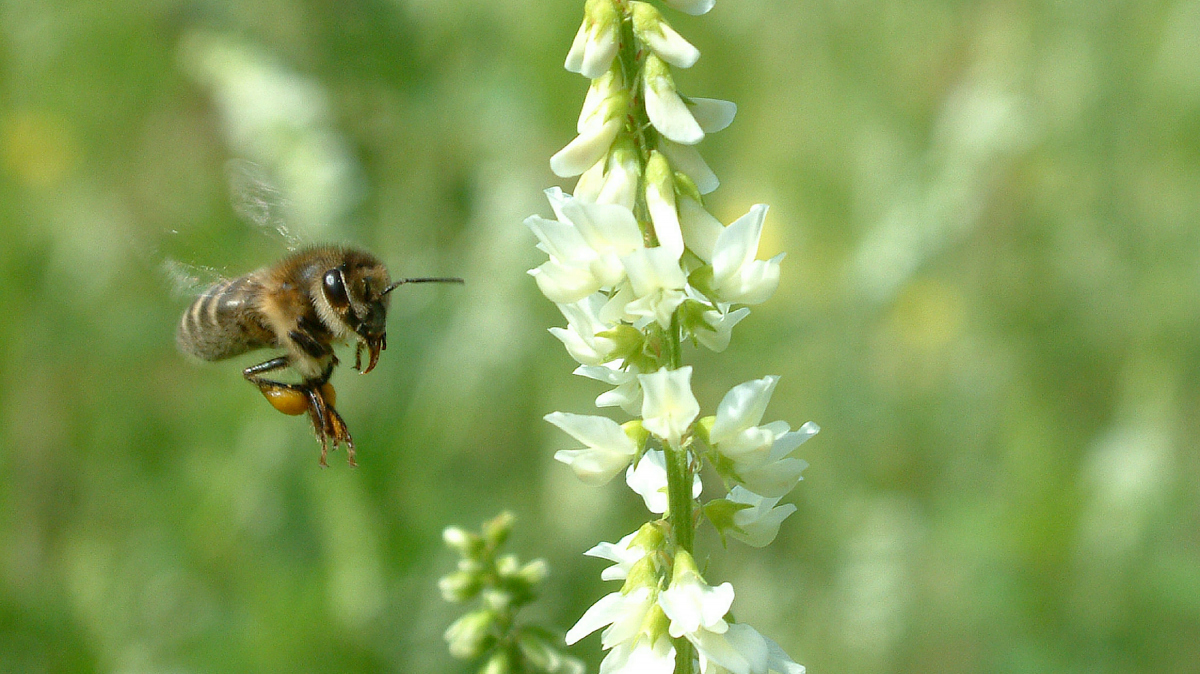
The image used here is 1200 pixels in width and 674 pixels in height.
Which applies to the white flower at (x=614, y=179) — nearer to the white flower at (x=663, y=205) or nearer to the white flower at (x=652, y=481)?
the white flower at (x=663, y=205)

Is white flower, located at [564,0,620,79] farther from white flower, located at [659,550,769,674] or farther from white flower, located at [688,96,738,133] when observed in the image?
white flower, located at [659,550,769,674]

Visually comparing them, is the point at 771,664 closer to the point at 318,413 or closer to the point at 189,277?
the point at 318,413

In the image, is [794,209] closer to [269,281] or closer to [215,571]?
[215,571]

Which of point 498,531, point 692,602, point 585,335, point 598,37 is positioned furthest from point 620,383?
point 498,531

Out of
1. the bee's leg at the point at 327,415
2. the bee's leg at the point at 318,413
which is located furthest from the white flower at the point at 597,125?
the bee's leg at the point at 318,413

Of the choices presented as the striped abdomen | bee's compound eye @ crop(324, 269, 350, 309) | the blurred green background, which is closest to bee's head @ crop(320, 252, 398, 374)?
bee's compound eye @ crop(324, 269, 350, 309)
